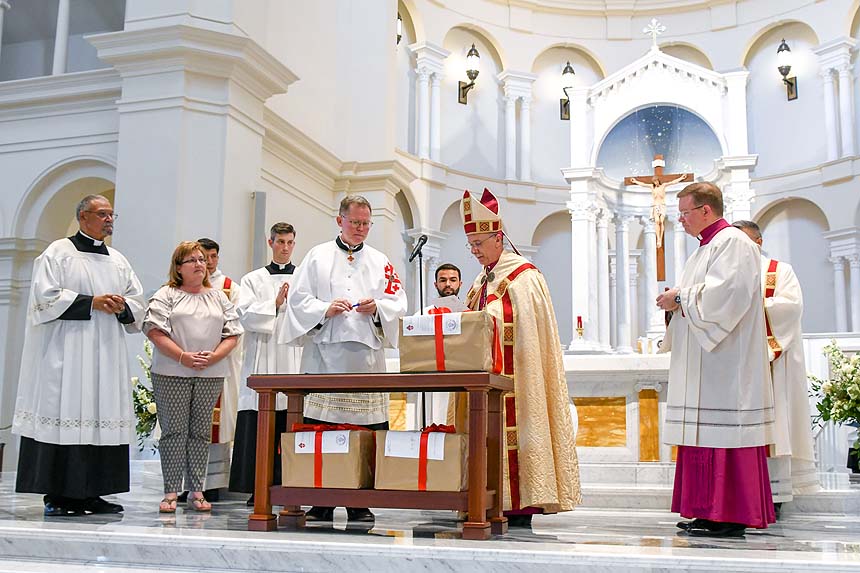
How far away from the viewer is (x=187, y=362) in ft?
17.3

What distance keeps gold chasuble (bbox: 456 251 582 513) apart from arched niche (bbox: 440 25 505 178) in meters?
11.0

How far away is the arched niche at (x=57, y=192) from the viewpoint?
9430 millimetres

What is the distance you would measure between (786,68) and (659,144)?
109 inches

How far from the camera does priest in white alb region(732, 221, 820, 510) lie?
5.38 metres

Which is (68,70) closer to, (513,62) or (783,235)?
(513,62)

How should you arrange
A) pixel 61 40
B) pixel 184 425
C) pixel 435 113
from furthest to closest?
pixel 435 113 < pixel 61 40 < pixel 184 425

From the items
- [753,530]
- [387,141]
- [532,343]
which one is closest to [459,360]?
[532,343]

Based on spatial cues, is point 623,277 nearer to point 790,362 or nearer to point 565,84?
point 565,84

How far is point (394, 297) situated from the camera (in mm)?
5266

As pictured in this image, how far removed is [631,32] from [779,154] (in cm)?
343

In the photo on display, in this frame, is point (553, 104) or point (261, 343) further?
point (553, 104)

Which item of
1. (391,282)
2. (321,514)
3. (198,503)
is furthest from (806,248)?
(198,503)

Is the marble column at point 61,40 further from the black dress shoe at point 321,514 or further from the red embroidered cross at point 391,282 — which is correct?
the black dress shoe at point 321,514

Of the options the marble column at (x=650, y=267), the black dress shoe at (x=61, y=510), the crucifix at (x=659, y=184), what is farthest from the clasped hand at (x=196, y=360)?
the marble column at (x=650, y=267)
